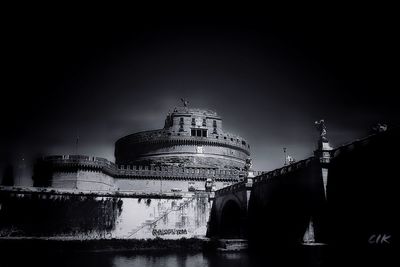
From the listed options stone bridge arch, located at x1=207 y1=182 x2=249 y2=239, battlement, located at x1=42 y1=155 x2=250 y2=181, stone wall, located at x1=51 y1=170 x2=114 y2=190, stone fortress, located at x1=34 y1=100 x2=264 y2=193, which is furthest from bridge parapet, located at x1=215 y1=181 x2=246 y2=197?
stone wall, located at x1=51 y1=170 x2=114 y2=190

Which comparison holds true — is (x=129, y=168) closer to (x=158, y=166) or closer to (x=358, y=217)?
(x=158, y=166)

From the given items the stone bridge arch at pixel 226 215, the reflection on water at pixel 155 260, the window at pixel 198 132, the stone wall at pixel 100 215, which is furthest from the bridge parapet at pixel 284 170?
the window at pixel 198 132

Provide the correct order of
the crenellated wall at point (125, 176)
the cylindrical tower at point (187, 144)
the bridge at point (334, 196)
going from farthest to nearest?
the cylindrical tower at point (187, 144) < the crenellated wall at point (125, 176) < the bridge at point (334, 196)

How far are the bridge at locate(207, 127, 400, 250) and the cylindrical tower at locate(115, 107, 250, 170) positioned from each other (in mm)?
27469

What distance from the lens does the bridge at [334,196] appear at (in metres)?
16.1

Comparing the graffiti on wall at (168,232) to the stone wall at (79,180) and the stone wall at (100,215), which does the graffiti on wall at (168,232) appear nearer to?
the stone wall at (100,215)

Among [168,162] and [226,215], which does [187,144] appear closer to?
[168,162]

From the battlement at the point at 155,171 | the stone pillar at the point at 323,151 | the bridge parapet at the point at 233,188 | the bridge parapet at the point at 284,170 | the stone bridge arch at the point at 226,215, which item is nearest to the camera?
the stone pillar at the point at 323,151

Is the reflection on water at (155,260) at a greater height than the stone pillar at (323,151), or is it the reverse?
the stone pillar at (323,151)

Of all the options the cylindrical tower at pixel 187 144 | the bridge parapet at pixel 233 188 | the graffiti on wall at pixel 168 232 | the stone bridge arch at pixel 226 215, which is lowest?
the graffiti on wall at pixel 168 232

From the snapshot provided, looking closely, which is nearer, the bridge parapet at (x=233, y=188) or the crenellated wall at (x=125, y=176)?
the bridge parapet at (x=233, y=188)

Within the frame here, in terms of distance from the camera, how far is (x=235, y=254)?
26984 mm

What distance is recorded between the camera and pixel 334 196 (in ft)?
62.3

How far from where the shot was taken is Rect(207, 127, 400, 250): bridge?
1612 cm
